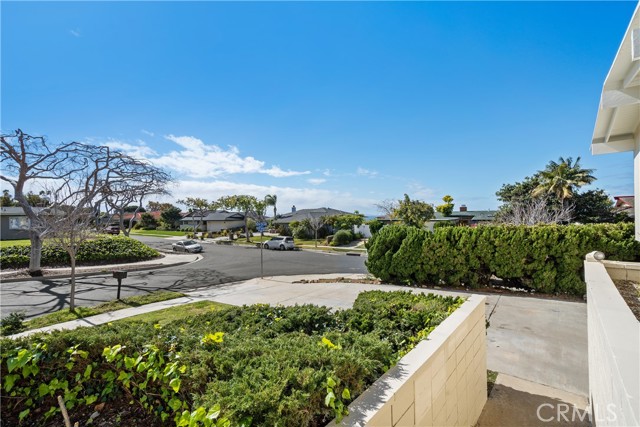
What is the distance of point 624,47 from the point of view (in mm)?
3072

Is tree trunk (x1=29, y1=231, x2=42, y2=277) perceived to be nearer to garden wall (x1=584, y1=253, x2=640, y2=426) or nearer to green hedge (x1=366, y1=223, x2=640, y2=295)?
green hedge (x1=366, y1=223, x2=640, y2=295)

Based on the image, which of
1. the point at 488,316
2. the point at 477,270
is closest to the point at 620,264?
the point at 488,316

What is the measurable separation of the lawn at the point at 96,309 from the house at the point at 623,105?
37.1 ft

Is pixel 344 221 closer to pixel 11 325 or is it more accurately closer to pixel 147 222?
pixel 11 325

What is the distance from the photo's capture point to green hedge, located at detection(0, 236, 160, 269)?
1604 cm

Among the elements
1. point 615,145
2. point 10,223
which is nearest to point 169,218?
point 10,223

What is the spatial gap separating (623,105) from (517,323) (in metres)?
4.96

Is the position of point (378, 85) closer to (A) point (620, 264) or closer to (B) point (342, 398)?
(A) point (620, 264)

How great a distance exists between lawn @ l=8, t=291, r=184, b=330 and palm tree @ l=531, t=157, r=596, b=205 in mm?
33695

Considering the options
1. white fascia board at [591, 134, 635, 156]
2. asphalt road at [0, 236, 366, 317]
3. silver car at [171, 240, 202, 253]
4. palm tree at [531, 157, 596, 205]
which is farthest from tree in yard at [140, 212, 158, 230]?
white fascia board at [591, 134, 635, 156]

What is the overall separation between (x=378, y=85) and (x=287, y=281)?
29.6ft

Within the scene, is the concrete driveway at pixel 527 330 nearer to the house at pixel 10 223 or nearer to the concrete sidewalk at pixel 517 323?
the concrete sidewalk at pixel 517 323

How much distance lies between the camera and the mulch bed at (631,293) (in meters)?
3.56

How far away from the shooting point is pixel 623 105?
11.9 ft
